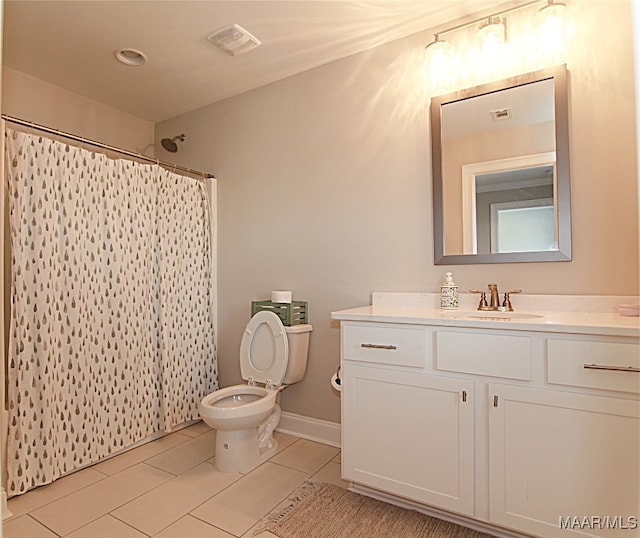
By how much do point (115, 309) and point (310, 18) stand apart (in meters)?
2.01

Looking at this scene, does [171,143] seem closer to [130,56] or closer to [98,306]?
[130,56]

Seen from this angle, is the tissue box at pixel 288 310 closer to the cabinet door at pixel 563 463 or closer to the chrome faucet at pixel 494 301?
the chrome faucet at pixel 494 301

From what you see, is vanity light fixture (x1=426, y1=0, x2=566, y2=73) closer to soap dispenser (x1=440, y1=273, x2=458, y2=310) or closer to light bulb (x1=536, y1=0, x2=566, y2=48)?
light bulb (x1=536, y1=0, x2=566, y2=48)

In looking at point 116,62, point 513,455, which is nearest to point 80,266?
point 116,62

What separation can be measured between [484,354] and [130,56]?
2633 millimetres

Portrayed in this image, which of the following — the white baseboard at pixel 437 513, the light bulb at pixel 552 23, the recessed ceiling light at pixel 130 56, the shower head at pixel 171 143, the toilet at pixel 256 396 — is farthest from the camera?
the shower head at pixel 171 143

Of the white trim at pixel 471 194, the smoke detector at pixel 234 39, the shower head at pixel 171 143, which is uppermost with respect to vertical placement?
the smoke detector at pixel 234 39

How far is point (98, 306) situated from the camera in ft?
7.84

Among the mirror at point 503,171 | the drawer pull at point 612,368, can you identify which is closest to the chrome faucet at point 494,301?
the mirror at point 503,171

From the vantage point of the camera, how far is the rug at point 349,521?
5.65 ft

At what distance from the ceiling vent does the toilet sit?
1.59 metres

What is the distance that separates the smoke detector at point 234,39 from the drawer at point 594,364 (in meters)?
2.19

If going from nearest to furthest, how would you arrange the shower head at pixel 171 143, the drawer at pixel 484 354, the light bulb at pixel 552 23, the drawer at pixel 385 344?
the drawer at pixel 484 354 < the drawer at pixel 385 344 < the light bulb at pixel 552 23 < the shower head at pixel 171 143

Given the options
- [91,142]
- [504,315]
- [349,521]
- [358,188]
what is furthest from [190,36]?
[349,521]
